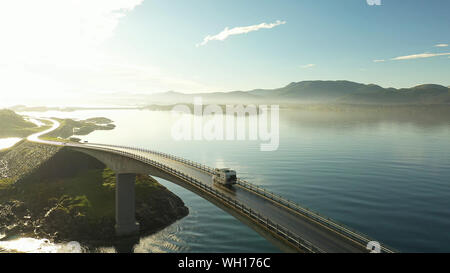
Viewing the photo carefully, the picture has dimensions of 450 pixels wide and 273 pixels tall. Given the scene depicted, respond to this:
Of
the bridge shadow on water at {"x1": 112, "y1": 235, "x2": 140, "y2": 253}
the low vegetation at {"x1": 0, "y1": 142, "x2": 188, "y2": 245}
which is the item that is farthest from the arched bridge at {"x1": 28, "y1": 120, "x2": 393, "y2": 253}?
the low vegetation at {"x1": 0, "y1": 142, "x2": 188, "y2": 245}

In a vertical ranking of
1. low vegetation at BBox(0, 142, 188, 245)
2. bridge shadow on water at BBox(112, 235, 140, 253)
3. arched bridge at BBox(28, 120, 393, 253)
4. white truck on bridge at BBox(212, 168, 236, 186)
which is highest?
white truck on bridge at BBox(212, 168, 236, 186)

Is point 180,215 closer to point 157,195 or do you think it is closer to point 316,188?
point 157,195

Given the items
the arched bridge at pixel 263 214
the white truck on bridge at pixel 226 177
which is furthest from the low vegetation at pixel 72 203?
the white truck on bridge at pixel 226 177

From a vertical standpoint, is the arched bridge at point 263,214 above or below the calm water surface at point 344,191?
above

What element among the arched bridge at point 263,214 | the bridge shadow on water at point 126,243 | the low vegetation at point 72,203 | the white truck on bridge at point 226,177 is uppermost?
the white truck on bridge at point 226,177

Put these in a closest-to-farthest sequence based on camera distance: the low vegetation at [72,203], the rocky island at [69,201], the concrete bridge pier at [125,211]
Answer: the concrete bridge pier at [125,211], the rocky island at [69,201], the low vegetation at [72,203]

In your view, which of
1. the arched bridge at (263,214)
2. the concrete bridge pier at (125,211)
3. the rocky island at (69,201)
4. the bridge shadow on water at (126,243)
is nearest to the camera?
the arched bridge at (263,214)

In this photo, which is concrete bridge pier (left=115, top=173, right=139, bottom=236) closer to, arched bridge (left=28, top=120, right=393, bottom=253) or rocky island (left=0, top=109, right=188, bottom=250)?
arched bridge (left=28, top=120, right=393, bottom=253)

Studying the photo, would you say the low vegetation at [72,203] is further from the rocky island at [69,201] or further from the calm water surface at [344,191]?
the calm water surface at [344,191]

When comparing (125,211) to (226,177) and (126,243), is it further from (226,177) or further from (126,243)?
(226,177)

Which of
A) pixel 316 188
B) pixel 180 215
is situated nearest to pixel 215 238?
pixel 180 215
